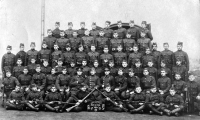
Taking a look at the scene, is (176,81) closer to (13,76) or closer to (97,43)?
(97,43)

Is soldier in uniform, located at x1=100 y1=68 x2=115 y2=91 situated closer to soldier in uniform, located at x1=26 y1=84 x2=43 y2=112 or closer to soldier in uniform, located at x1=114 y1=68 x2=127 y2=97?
soldier in uniform, located at x1=114 y1=68 x2=127 y2=97

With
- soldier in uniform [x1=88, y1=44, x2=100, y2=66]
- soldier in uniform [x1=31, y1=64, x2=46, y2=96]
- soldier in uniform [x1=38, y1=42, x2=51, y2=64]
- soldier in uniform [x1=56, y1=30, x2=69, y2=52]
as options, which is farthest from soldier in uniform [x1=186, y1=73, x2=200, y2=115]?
soldier in uniform [x1=38, y1=42, x2=51, y2=64]

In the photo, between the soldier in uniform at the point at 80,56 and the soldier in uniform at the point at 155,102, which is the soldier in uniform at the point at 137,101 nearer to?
the soldier in uniform at the point at 155,102

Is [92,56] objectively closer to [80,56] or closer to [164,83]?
[80,56]

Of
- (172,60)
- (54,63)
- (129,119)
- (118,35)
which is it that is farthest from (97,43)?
(129,119)

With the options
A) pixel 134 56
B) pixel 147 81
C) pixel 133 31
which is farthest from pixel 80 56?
pixel 147 81

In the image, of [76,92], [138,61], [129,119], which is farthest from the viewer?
[138,61]

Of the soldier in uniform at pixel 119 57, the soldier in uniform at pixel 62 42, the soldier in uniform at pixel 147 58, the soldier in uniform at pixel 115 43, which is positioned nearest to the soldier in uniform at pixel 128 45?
the soldier in uniform at pixel 115 43
